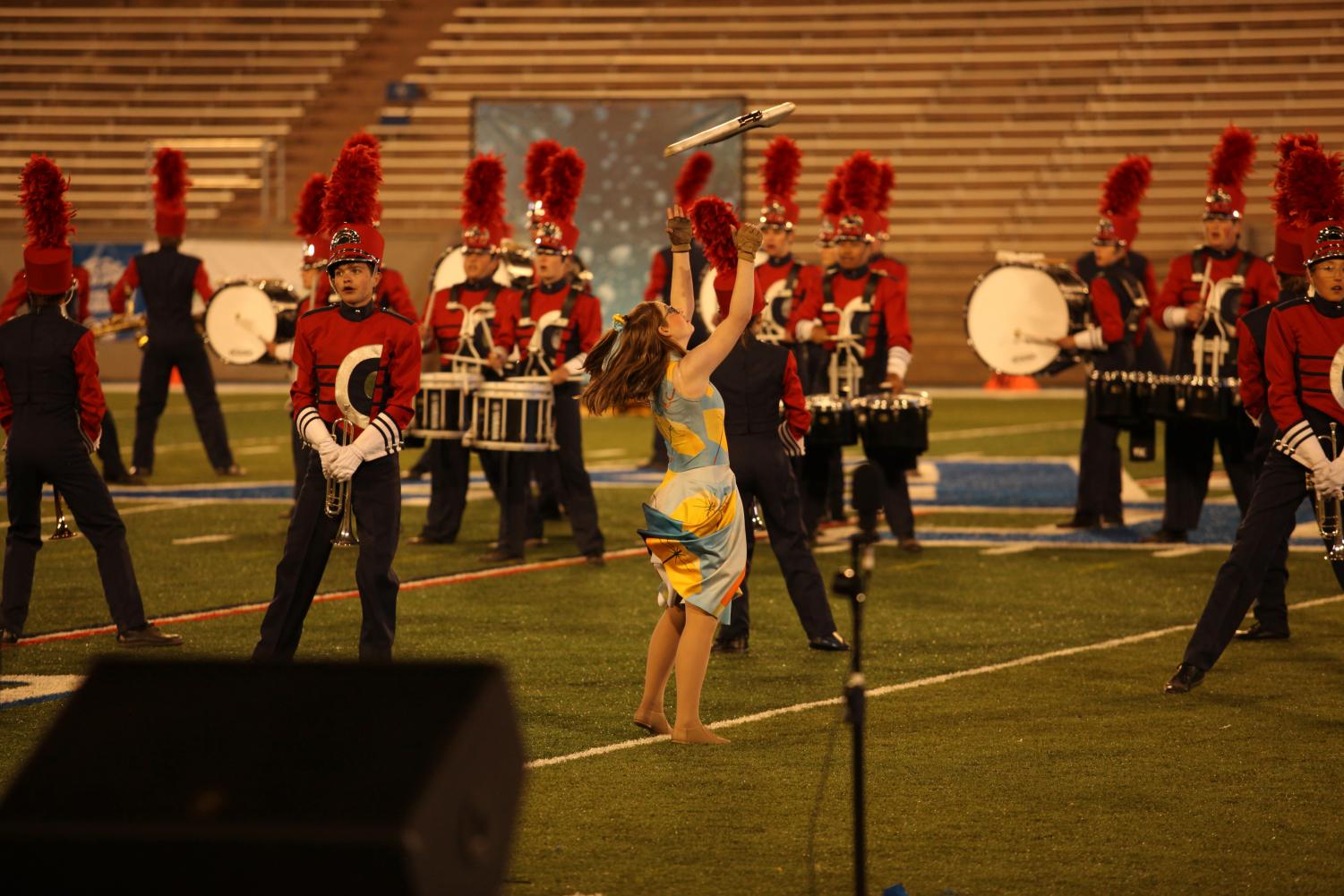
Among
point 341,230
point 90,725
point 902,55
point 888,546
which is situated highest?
point 902,55

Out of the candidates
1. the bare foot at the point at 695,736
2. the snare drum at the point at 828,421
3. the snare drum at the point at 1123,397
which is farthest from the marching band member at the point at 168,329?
the bare foot at the point at 695,736

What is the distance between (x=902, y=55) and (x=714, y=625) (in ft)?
63.6

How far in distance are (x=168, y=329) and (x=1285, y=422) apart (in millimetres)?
8848

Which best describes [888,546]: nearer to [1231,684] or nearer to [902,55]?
[1231,684]

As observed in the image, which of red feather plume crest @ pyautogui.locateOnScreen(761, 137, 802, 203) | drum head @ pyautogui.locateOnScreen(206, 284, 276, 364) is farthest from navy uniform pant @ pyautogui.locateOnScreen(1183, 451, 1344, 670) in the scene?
drum head @ pyautogui.locateOnScreen(206, 284, 276, 364)

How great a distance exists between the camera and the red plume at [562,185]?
9695mm

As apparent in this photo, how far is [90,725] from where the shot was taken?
112 inches

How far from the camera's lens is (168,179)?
13.0 metres

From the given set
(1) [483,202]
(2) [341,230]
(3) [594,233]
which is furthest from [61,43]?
(2) [341,230]

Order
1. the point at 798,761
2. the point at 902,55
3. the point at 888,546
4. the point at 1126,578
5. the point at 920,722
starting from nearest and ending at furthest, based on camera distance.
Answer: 1. the point at 798,761
2. the point at 920,722
3. the point at 1126,578
4. the point at 888,546
5. the point at 902,55

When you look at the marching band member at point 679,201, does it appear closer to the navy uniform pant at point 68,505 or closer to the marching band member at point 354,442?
the navy uniform pant at point 68,505

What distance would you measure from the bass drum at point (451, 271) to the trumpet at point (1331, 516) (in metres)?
5.55

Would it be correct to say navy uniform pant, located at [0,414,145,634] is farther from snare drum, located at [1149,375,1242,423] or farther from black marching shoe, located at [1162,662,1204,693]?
snare drum, located at [1149,375,1242,423]

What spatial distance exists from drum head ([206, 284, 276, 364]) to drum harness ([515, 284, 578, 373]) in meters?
3.52
